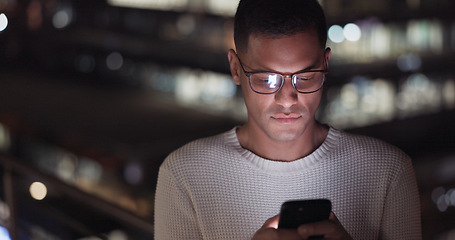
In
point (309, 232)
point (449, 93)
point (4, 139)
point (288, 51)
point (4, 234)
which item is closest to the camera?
point (309, 232)

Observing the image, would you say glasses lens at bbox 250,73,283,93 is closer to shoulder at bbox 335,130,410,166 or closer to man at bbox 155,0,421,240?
man at bbox 155,0,421,240

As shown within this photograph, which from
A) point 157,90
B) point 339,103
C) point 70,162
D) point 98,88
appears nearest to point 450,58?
point 339,103

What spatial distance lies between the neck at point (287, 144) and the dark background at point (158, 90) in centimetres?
1310

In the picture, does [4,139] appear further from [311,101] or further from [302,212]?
[302,212]

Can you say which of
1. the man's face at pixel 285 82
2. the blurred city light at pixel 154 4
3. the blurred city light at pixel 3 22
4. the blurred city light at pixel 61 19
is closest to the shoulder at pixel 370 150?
the man's face at pixel 285 82

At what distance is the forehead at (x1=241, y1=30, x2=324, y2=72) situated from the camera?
1.22 metres

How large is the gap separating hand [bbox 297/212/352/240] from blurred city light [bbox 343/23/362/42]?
23.9 meters

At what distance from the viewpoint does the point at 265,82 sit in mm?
1246

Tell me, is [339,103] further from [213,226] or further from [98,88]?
[213,226]

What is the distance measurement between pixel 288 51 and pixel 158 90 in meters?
24.5

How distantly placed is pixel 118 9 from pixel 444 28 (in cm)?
1560

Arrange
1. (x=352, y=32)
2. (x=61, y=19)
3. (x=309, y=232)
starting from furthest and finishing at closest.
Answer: (x=61, y=19) → (x=352, y=32) → (x=309, y=232)

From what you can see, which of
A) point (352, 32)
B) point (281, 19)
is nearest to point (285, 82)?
point (281, 19)

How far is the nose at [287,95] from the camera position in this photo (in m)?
1.23
